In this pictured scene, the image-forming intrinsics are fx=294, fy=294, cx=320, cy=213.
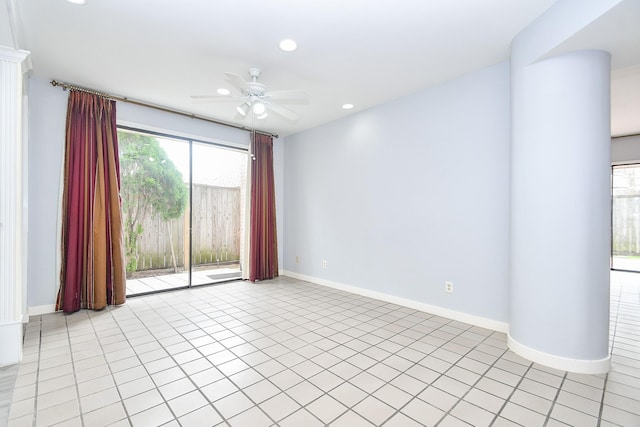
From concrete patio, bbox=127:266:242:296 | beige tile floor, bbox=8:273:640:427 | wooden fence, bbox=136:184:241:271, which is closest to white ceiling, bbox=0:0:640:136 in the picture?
wooden fence, bbox=136:184:241:271

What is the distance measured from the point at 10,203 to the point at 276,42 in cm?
252

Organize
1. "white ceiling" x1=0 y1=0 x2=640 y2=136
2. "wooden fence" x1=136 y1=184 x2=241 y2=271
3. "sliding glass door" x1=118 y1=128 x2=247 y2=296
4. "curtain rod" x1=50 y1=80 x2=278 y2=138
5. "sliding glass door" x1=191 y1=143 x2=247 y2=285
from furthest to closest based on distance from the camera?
"sliding glass door" x1=191 y1=143 x2=247 y2=285 < "wooden fence" x1=136 y1=184 x2=241 y2=271 < "sliding glass door" x1=118 y1=128 x2=247 y2=296 < "curtain rod" x1=50 y1=80 x2=278 y2=138 < "white ceiling" x1=0 y1=0 x2=640 y2=136

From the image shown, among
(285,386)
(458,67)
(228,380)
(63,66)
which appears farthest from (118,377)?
(458,67)

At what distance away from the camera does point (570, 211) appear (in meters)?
2.20

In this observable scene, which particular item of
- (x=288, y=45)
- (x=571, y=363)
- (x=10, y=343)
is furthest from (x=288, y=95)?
(x=571, y=363)

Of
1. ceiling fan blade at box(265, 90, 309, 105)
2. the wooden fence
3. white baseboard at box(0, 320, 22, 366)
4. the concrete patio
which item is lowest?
the concrete patio

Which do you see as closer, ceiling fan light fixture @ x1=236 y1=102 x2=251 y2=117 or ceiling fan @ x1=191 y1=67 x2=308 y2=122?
ceiling fan @ x1=191 y1=67 x2=308 y2=122

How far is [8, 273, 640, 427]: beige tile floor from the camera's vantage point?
1.70m

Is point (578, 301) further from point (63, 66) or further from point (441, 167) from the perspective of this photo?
point (63, 66)

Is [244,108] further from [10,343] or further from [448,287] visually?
[448,287]

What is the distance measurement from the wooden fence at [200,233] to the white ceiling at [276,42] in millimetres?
2154

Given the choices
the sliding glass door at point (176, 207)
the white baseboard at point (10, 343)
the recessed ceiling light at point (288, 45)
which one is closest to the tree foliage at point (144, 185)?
the sliding glass door at point (176, 207)

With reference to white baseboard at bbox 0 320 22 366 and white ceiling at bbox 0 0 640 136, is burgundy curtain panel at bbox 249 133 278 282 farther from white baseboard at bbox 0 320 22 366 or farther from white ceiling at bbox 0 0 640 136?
white baseboard at bbox 0 320 22 366

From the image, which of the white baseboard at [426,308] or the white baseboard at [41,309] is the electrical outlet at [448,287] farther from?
the white baseboard at [41,309]
